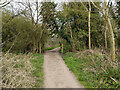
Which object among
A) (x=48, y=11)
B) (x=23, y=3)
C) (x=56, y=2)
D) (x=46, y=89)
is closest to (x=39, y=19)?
(x=48, y=11)

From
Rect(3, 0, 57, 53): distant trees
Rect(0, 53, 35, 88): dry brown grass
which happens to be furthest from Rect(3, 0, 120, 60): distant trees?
Rect(0, 53, 35, 88): dry brown grass

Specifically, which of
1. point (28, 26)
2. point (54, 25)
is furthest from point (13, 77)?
point (54, 25)

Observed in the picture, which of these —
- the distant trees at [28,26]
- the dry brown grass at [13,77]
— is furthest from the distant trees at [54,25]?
the dry brown grass at [13,77]

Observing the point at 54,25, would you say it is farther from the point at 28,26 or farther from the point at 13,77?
the point at 13,77

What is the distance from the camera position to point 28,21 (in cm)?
1191

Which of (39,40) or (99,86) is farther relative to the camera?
(39,40)

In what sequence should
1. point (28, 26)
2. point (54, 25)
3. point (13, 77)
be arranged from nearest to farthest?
point (13, 77) → point (28, 26) → point (54, 25)

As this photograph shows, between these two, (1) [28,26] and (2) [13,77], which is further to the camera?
(1) [28,26]

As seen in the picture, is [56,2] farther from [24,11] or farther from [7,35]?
[7,35]

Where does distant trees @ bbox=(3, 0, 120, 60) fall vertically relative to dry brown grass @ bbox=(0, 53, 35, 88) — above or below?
above

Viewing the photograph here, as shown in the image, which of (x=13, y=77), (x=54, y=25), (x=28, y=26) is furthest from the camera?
(x=54, y=25)

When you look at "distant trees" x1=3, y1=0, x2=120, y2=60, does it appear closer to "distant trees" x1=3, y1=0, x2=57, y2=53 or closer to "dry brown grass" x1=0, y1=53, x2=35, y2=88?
"distant trees" x1=3, y1=0, x2=57, y2=53

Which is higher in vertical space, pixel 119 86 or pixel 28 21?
pixel 28 21

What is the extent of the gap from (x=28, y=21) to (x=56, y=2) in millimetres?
4913
